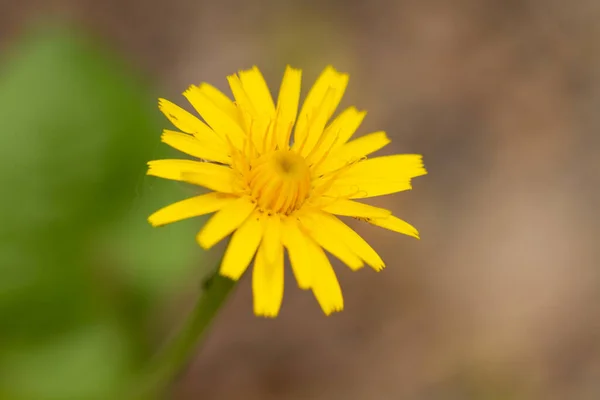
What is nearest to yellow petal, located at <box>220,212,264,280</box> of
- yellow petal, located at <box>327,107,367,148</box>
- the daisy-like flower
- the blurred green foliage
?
the daisy-like flower

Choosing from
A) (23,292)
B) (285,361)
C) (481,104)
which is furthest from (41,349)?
(481,104)

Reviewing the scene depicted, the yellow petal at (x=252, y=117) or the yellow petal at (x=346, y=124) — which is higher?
the yellow petal at (x=346, y=124)

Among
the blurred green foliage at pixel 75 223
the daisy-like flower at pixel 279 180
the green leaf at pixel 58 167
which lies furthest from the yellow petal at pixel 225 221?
the green leaf at pixel 58 167

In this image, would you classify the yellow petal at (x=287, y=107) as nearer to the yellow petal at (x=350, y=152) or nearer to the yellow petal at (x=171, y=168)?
the yellow petal at (x=350, y=152)

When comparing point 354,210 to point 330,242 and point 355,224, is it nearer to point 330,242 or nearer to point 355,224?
point 330,242

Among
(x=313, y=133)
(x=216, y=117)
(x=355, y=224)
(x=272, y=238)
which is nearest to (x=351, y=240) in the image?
(x=272, y=238)

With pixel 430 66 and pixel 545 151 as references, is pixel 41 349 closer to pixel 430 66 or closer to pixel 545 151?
pixel 430 66
